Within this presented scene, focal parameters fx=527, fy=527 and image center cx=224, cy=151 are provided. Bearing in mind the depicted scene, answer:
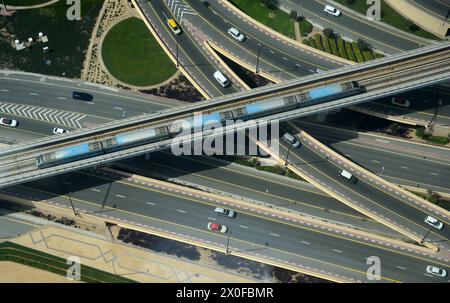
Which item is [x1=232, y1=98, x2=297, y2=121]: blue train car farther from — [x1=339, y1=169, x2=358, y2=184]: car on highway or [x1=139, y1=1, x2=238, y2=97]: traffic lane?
[x1=339, y1=169, x2=358, y2=184]: car on highway

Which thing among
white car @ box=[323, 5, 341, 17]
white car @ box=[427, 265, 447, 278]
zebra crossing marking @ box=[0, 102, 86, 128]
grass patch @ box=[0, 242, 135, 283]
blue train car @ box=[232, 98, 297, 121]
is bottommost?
grass patch @ box=[0, 242, 135, 283]

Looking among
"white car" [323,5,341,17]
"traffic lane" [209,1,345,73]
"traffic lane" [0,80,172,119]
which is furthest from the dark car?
"white car" [323,5,341,17]

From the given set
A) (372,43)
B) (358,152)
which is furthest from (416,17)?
(358,152)

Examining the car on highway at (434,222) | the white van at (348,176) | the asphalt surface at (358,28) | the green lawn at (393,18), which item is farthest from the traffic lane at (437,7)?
the car on highway at (434,222)

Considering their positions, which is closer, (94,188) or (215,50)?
(94,188)
